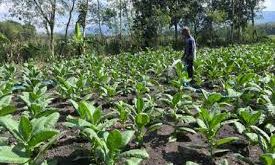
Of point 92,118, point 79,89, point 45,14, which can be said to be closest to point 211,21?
point 45,14

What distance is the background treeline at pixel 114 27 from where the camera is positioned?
22.1 m

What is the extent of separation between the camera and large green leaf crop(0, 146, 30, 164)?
122 inches

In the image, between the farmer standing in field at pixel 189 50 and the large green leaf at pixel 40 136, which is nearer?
the large green leaf at pixel 40 136

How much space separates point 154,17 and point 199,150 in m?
24.6

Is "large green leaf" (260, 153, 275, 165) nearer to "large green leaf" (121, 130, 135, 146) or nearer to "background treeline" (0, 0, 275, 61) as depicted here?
"large green leaf" (121, 130, 135, 146)

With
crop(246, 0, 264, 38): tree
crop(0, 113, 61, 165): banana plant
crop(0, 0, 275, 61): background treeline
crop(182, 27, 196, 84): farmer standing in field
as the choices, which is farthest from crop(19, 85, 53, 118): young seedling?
crop(246, 0, 264, 38): tree

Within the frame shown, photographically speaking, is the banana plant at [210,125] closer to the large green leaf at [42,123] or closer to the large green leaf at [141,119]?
the large green leaf at [141,119]

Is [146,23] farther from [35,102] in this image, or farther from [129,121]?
[35,102]

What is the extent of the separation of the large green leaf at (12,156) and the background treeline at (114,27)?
54.2ft

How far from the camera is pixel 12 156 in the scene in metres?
3.20

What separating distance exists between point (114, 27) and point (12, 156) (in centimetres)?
3223

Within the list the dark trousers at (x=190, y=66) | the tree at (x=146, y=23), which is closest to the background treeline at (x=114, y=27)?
the tree at (x=146, y=23)

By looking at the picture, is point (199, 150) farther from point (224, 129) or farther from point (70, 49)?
point (70, 49)

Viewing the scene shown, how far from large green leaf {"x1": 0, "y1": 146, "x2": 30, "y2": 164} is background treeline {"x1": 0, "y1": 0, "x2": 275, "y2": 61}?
16528mm
